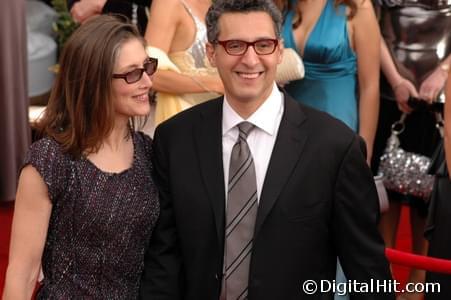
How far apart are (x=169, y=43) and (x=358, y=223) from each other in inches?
62.3

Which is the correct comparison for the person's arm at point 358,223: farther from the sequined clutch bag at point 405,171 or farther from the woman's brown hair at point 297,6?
the sequined clutch bag at point 405,171

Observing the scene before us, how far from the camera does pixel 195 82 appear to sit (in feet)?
14.6

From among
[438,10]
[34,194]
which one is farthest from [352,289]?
[438,10]

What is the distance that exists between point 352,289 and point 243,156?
0.56 meters

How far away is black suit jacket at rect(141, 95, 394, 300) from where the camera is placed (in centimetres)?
321

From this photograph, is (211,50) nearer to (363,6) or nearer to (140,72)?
(140,72)

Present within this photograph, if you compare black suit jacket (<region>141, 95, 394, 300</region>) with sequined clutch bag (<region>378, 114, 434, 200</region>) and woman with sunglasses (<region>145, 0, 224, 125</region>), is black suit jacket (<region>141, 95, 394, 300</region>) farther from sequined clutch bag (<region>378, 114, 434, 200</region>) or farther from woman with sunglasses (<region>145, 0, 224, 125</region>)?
Answer: sequined clutch bag (<region>378, 114, 434, 200</region>)

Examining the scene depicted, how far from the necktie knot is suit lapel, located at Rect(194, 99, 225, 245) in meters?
0.08

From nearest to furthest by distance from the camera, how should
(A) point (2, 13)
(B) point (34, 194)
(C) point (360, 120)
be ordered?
(B) point (34, 194) < (C) point (360, 120) < (A) point (2, 13)

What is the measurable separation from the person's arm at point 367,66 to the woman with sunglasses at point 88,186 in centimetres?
160

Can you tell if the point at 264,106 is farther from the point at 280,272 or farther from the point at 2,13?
the point at 2,13

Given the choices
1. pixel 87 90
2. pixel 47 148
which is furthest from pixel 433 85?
pixel 47 148

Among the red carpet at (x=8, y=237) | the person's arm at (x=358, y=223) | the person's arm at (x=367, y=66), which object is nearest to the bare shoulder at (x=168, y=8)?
the person's arm at (x=367, y=66)

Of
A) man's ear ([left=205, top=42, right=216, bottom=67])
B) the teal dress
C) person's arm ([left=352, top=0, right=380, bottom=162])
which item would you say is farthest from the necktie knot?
person's arm ([left=352, top=0, right=380, bottom=162])
